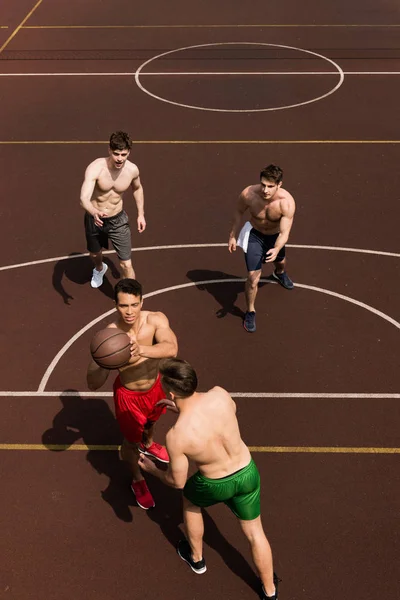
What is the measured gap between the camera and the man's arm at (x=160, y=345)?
5.46 m

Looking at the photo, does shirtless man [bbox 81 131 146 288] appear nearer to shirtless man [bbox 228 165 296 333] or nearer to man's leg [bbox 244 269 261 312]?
shirtless man [bbox 228 165 296 333]

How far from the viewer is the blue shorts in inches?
324

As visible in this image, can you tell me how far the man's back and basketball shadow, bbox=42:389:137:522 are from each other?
1.84 meters

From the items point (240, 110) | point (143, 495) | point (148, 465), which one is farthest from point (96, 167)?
point (240, 110)

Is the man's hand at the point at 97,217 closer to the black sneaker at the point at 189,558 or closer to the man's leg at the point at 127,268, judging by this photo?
the man's leg at the point at 127,268

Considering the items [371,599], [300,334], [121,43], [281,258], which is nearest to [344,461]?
[371,599]

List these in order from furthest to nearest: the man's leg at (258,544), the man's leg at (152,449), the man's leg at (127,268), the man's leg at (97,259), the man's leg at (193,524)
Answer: the man's leg at (97,259)
the man's leg at (127,268)
the man's leg at (152,449)
the man's leg at (193,524)
the man's leg at (258,544)

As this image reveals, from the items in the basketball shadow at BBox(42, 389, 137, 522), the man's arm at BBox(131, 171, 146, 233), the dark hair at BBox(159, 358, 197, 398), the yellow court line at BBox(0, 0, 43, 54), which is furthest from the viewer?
the yellow court line at BBox(0, 0, 43, 54)

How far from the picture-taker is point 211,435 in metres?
4.67

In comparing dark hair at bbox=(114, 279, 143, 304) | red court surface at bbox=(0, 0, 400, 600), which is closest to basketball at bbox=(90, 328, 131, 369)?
dark hair at bbox=(114, 279, 143, 304)

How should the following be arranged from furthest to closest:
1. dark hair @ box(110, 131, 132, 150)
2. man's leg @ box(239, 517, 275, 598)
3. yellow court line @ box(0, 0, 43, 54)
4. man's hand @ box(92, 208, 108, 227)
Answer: yellow court line @ box(0, 0, 43, 54), man's hand @ box(92, 208, 108, 227), dark hair @ box(110, 131, 132, 150), man's leg @ box(239, 517, 275, 598)

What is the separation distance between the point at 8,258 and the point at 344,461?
6.25 metres

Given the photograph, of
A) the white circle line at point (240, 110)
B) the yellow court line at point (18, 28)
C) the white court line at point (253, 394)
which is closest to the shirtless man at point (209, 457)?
the white court line at point (253, 394)

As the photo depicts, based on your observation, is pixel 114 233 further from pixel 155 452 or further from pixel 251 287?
pixel 155 452
